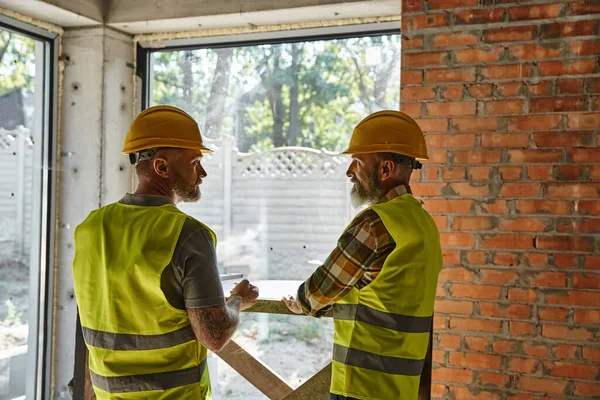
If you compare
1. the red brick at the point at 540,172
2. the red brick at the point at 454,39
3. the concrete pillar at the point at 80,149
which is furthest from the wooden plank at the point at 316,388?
the concrete pillar at the point at 80,149

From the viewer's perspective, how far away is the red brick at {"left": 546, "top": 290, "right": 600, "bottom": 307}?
2807 millimetres

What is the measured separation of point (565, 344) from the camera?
284 cm

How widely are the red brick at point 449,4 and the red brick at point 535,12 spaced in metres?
0.19

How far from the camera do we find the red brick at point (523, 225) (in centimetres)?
288

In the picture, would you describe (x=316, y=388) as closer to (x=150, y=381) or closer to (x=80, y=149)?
(x=150, y=381)

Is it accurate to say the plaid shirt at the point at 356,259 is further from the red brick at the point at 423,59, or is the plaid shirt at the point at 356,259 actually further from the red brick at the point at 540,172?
the red brick at the point at 423,59

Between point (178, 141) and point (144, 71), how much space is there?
2309 millimetres

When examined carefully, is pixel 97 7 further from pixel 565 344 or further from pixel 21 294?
pixel 565 344

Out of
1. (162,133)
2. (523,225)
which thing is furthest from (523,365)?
(162,133)

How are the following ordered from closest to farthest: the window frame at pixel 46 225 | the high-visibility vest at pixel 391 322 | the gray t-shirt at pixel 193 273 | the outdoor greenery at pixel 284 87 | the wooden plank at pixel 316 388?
the gray t-shirt at pixel 193 273, the high-visibility vest at pixel 391 322, the wooden plank at pixel 316 388, the outdoor greenery at pixel 284 87, the window frame at pixel 46 225

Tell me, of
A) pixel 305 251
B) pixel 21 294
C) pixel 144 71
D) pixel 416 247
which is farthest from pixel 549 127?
pixel 21 294

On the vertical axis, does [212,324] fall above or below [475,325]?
above

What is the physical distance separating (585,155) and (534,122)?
27 cm

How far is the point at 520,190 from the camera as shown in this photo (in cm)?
291
